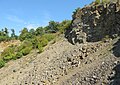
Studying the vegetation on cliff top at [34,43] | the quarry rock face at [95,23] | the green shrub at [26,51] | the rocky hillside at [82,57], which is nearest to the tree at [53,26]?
the vegetation on cliff top at [34,43]

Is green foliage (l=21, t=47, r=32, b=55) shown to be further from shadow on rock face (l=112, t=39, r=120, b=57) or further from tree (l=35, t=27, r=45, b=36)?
shadow on rock face (l=112, t=39, r=120, b=57)

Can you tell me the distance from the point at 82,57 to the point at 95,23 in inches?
145

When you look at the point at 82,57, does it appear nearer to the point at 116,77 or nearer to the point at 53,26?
the point at 116,77

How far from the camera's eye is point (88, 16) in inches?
1177

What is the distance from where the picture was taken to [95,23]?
94.6 feet

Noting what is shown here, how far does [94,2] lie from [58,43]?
5460 mm

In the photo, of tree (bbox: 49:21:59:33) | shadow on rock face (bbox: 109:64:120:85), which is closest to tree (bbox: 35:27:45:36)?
tree (bbox: 49:21:59:33)

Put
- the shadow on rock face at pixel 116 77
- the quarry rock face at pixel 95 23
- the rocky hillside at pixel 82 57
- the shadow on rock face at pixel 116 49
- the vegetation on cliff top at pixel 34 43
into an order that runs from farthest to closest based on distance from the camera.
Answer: the vegetation on cliff top at pixel 34 43 → the quarry rock face at pixel 95 23 → the shadow on rock face at pixel 116 49 → the rocky hillside at pixel 82 57 → the shadow on rock face at pixel 116 77

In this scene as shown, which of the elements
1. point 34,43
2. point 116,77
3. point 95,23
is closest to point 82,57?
point 95,23

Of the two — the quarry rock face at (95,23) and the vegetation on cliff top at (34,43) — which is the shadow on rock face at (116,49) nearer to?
the quarry rock face at (95,23)

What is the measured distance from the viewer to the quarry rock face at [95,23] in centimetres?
2733

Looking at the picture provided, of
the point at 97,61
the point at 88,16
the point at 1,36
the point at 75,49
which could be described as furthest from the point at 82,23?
the point at 1,36

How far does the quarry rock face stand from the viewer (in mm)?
27328

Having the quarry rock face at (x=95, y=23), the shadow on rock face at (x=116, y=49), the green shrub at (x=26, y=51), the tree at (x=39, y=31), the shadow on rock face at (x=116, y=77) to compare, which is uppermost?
the tree at (x=39, y=31)
